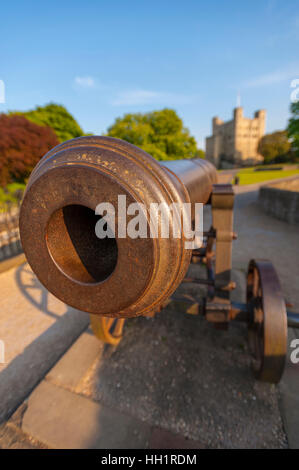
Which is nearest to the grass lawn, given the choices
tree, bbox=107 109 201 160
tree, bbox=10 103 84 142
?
tree, bbox=107 109 201 160

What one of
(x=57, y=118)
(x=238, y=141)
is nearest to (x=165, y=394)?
(x=57, y=118)

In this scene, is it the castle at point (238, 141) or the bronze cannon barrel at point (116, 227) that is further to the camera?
the castle at point (238, 141)

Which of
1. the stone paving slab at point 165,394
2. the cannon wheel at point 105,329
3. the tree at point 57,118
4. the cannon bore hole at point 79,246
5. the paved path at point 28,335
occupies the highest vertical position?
the tree at point 57,118

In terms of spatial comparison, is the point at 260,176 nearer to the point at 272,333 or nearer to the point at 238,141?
the point at 272,333

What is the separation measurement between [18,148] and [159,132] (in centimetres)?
1319

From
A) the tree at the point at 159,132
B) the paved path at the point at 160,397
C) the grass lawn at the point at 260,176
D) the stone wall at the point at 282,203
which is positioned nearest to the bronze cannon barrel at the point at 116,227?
the paved path at the point at 160,397

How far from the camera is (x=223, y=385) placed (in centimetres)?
236

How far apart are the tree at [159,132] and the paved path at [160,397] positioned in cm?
1691

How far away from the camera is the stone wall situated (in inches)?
364

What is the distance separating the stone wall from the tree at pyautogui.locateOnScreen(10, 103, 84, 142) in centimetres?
2318

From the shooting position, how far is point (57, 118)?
2869 centimetres

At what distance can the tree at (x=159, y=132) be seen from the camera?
18562 millimetres

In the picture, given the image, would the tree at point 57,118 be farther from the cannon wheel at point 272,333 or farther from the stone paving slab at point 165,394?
the cannon wheel at point 272,333

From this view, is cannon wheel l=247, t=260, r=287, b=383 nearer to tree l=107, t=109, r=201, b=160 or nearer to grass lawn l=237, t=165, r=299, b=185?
tree l=107, t=109, r=201, b=160
